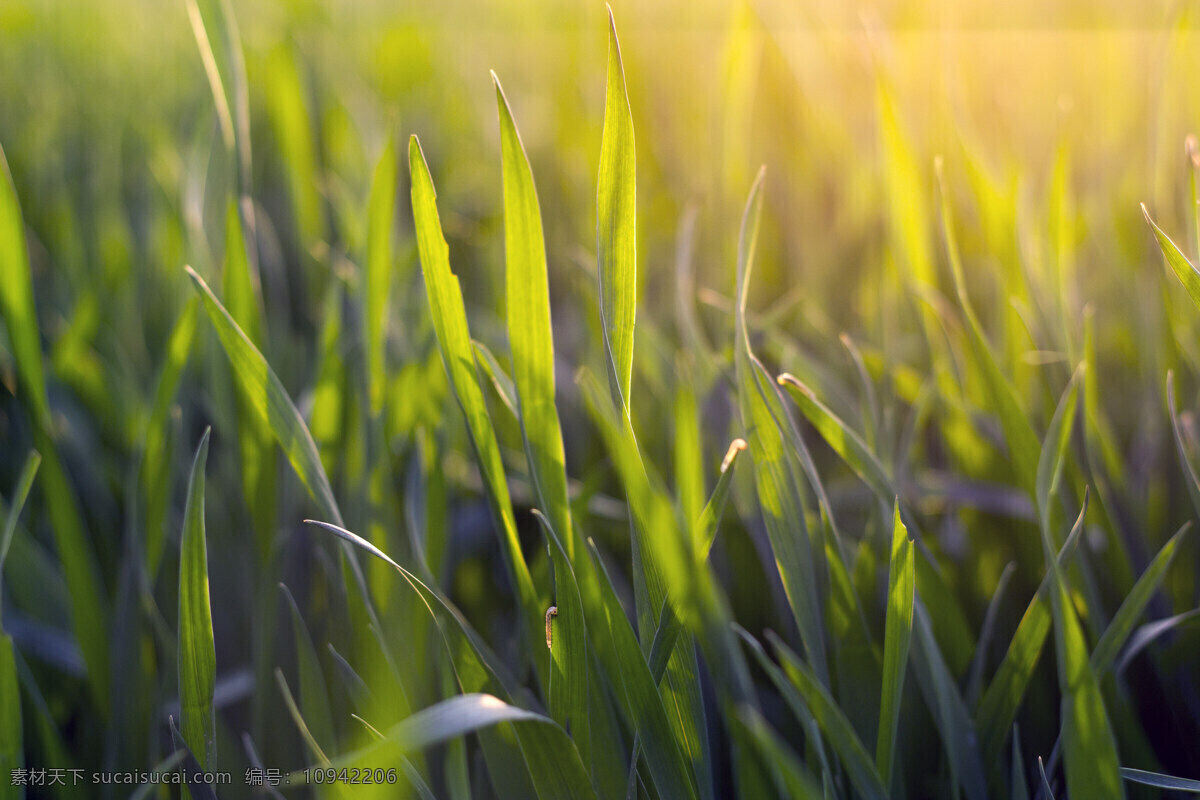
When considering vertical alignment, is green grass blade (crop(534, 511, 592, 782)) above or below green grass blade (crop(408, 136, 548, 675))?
below

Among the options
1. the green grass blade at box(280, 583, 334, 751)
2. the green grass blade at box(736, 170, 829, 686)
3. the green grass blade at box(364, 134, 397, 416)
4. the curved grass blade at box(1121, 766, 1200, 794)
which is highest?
the green grass blade at box(364, 134, 397, 416)

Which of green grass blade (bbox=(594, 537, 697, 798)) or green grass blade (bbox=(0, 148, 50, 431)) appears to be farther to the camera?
green grass blade (bbox=(0, 148, 50, 431))

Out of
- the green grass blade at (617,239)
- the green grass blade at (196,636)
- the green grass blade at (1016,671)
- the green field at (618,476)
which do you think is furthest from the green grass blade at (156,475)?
the green grass blade at (1016,671)

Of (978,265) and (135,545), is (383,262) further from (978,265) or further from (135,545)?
(978,265)

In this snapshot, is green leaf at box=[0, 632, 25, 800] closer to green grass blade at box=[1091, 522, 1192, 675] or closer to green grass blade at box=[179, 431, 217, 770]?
green grass blade at box=[179, 431, 217, 770]

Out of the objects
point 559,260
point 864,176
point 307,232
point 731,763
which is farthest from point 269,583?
point 864,176

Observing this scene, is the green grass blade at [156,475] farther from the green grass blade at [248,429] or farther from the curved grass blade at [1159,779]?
the curved grass blade at [1159,779]

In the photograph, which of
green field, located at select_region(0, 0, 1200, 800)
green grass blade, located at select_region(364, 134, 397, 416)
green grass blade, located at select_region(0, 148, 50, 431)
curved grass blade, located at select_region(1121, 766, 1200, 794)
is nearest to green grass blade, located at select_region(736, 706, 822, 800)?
green field, located at select_region(0, 0, 1200, 800)
